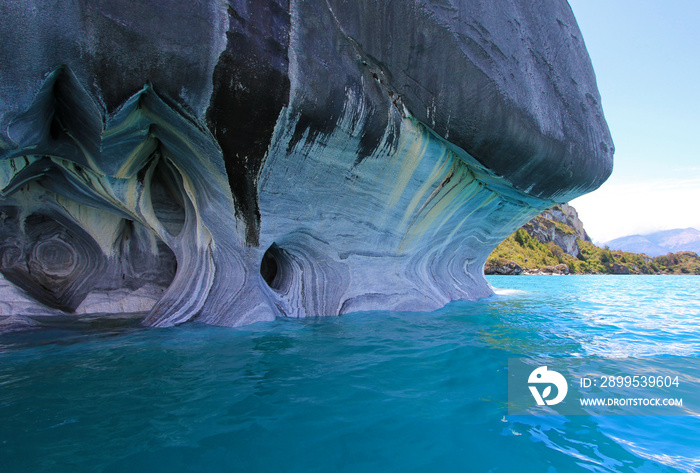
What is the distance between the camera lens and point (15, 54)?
11.4ft

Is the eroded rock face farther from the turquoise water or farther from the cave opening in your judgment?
the turquoise water

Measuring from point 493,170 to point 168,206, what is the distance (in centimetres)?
605

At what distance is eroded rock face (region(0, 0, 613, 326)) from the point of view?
13.0 ft

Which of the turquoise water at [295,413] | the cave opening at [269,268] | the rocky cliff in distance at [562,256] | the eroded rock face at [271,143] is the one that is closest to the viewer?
the turquoise water at [295,413]

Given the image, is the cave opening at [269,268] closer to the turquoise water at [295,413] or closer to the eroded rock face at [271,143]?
the eroded rock face at [271,143]

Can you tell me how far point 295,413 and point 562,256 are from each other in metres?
69.6

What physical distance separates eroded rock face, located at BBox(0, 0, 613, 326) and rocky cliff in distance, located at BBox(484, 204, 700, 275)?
134ft

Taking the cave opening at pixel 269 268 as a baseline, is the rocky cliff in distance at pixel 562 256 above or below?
above

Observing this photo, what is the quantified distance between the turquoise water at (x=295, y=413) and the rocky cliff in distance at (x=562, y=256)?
44713 millimetres

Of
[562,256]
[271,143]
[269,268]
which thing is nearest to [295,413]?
[271,143]

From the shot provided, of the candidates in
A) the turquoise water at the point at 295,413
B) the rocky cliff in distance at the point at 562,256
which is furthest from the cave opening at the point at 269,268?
the rocky cliff in distance at the point at 562,256

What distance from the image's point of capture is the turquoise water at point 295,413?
195cm

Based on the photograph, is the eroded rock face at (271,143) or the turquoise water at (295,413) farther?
the eroded rock face at (271,143)

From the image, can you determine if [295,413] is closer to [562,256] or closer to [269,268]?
[269,268]
